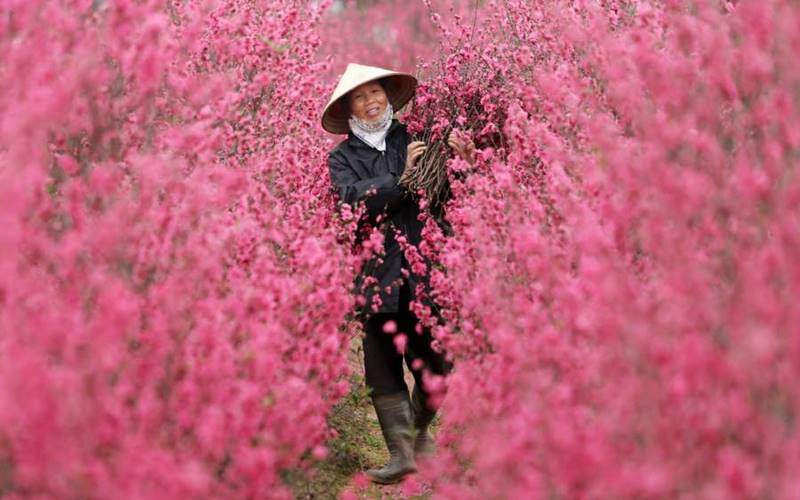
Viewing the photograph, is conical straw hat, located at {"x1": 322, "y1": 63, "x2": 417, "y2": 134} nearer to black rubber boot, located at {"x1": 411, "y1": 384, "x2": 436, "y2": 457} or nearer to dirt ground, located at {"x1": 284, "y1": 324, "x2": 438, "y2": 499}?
dirt ground, located at {"x1": 284, "y1": 324, "x2": 438, "y2": 499}

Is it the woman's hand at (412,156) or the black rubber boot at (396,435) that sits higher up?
the woman's hand at (412,156)

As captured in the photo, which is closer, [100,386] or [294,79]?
[100,386]

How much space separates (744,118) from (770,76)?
167 mm

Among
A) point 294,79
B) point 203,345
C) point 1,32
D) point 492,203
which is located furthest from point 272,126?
point 203,345

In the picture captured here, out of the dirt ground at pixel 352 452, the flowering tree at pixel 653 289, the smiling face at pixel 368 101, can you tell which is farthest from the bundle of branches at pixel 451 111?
the dirt ground at pixel 352 452

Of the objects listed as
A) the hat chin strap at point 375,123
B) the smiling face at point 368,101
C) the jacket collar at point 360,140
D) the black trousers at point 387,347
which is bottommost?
the black trousers at point 387,347

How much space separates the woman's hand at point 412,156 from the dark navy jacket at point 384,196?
0.16ft

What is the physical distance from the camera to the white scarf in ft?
16.8

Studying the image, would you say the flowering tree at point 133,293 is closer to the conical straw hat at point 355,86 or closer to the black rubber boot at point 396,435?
the black rubber boot at point 396,435

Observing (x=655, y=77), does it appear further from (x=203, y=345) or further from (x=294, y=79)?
(x=294, y=79)

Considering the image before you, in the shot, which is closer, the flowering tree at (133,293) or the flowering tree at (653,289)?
the flowering tree at (653,289)

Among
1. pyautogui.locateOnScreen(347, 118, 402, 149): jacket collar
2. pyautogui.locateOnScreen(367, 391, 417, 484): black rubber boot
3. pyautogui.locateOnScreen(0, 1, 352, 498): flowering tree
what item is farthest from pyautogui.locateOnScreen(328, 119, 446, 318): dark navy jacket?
pyautogui.locateOnScreen(0, 1, 352, 498): flowering tree

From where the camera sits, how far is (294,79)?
575cm

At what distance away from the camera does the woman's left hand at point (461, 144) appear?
16.5 ft
